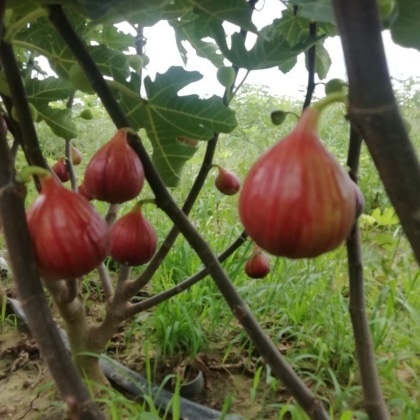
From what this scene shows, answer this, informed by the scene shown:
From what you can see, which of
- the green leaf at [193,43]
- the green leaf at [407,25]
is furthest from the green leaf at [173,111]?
the green leaf at [407,25]

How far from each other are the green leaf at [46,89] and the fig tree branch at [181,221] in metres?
0.27

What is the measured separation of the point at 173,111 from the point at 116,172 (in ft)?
0.53

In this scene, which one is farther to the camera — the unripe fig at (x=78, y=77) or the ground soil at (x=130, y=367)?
the ground soil at (x=130, y=367)

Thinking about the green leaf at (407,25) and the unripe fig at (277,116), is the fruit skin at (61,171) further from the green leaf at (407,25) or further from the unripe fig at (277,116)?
the green leaf at (407,25)

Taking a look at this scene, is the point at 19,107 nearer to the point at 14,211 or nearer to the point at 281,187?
the point at 14,211

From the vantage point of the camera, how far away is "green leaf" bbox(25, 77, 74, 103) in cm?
75

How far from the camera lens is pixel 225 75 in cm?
61

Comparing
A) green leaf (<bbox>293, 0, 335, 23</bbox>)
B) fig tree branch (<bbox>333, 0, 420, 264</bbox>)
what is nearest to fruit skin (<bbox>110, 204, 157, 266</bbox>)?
green leaf (<bbox>293, 0, 335, 23</bbox>)

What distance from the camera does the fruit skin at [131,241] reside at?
0.65 meters

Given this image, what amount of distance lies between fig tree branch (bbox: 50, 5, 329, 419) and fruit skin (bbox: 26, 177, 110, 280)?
0.39 feet

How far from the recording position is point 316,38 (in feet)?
1.65

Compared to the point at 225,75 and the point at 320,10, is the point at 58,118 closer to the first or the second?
the point at 225,75

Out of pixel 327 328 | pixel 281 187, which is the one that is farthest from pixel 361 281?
pixel 327 328

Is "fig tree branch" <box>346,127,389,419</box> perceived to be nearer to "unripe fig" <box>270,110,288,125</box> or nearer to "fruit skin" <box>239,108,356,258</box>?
"unripe fig" <box>270,110,288,125</box>
